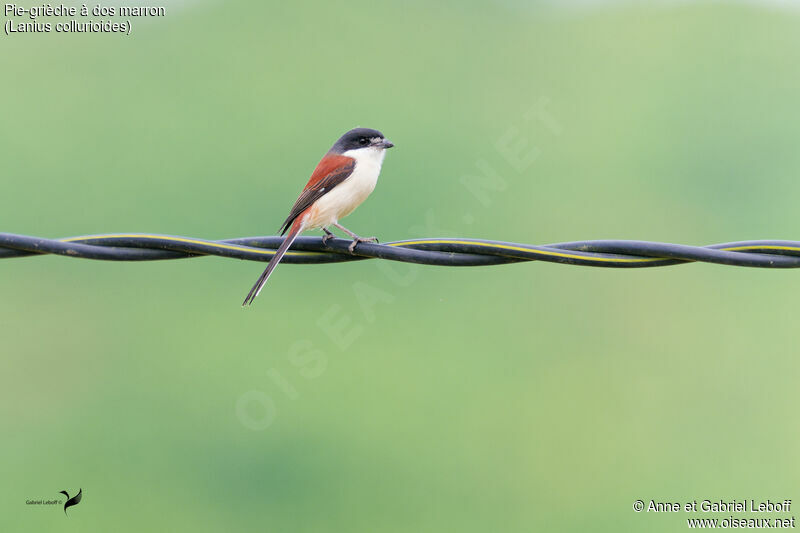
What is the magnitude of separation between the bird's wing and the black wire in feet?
4.00

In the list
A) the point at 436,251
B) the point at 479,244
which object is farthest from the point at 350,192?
the point at 479,244

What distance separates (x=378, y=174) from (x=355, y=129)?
1.50ft

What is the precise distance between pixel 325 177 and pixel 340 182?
12cm

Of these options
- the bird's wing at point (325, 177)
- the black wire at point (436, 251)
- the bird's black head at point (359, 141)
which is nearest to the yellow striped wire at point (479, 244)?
the black wire at point (436, 251)

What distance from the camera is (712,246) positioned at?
329 cm

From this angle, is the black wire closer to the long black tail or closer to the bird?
the long black tail

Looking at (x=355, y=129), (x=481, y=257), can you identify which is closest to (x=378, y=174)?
(x=355, y=129)

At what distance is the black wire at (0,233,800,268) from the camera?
3.27m

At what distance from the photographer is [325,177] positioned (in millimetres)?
5176

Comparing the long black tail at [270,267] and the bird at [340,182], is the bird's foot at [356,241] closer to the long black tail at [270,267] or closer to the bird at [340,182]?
the long black tail at [270,267]

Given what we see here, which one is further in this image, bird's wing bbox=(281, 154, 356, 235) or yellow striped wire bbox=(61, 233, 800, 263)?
bird's wing bbox=(281, 154, 356, 235)

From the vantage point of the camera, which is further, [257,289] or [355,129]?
[355,129]

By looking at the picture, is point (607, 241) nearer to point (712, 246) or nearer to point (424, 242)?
point (712, 246)

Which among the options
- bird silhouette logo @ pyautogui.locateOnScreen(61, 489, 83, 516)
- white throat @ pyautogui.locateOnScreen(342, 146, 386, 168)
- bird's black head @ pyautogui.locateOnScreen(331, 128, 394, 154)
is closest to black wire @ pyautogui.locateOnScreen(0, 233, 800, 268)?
white throat @ pyautogui.locateOnScreen(342, 146, 386, 168)
